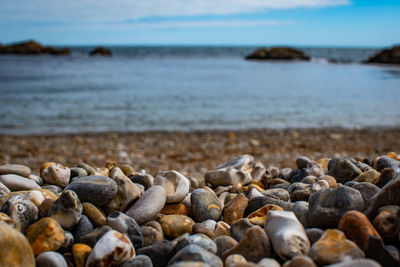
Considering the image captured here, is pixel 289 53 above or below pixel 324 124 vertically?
above

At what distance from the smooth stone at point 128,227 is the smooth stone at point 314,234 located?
2.71 feet

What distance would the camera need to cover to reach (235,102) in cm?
1323

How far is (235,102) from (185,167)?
7659 mm

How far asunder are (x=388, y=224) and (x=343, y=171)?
998 millimetres

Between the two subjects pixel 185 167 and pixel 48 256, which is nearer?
pixel 48 256

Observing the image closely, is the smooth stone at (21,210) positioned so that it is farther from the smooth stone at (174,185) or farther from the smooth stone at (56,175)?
the smooth stone at (174,185)

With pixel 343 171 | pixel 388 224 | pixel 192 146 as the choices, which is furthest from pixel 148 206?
pixel 192 146

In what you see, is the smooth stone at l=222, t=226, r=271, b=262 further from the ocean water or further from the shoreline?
the ocean water

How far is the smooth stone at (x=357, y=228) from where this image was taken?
160cm

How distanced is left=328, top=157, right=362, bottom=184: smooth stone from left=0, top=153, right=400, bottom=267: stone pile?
0.16 meters

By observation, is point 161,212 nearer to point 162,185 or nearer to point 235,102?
point 162,185

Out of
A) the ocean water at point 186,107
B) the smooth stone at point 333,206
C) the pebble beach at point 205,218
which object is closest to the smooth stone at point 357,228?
the pebble beach at point 205,218

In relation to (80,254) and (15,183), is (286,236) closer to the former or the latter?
(80,254)

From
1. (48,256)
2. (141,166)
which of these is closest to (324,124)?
(141,166)
